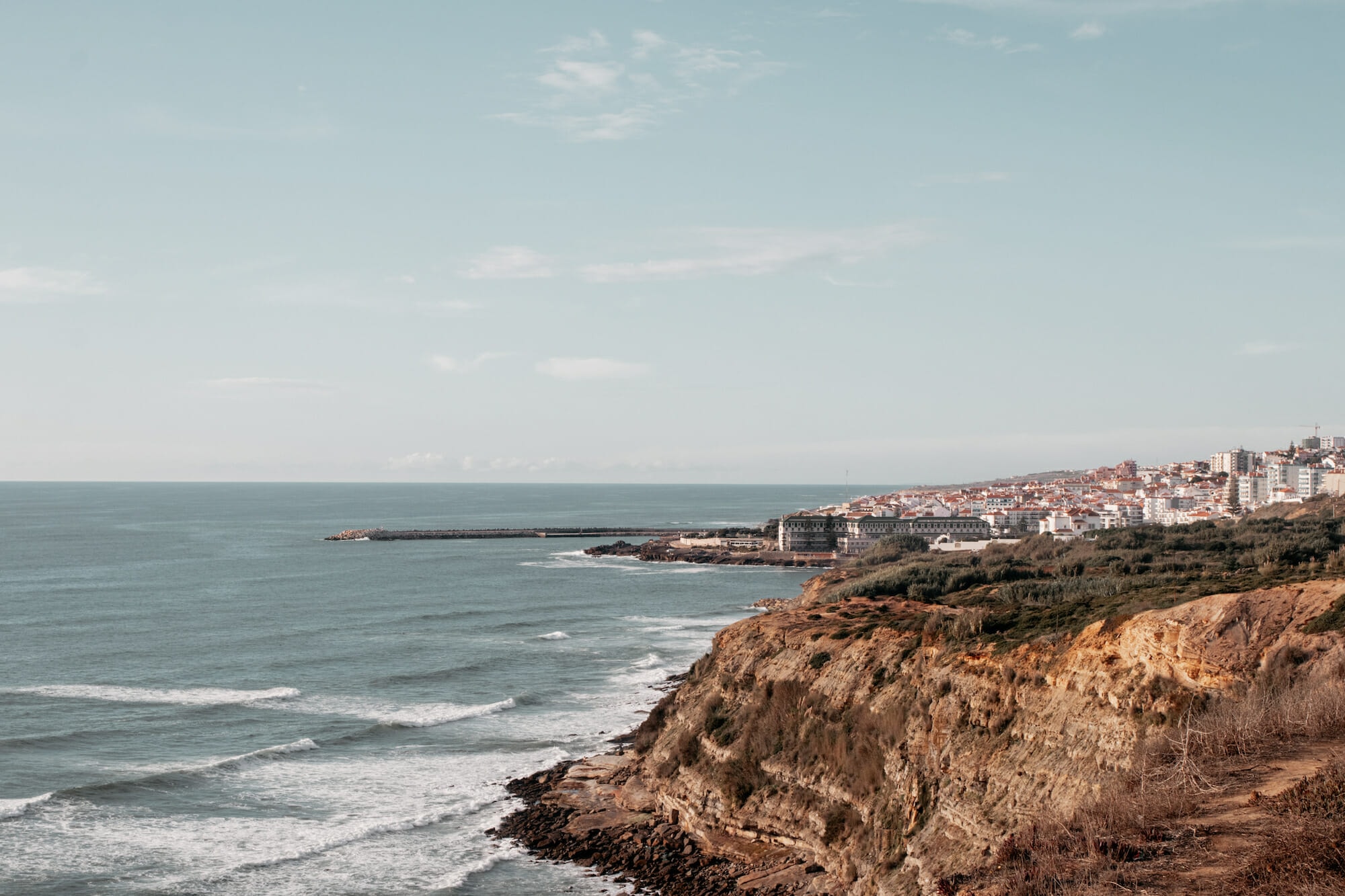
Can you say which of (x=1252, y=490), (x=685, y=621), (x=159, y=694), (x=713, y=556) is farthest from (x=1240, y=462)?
(x=159, y=694)

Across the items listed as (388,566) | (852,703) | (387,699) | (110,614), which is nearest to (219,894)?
(852,703)

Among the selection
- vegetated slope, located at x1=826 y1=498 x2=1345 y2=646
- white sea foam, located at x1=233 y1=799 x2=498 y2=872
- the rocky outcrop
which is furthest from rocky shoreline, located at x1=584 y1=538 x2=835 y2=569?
white sea foam, located at x1=233 y1=799 x2=498 y2=872

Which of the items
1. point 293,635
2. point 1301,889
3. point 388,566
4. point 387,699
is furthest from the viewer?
point 388,566

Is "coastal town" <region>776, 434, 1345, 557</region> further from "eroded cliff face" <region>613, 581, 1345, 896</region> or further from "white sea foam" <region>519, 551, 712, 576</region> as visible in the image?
"eroded cliff face" <region>613, 581, 1345, 896</region>

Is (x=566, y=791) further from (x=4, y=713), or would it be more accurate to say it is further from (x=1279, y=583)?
(x=4, y=713)

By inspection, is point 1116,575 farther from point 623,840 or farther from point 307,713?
point 307,713

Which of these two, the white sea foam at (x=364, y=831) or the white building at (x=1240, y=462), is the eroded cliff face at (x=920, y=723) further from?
the white building at (x=1240, y=462)
